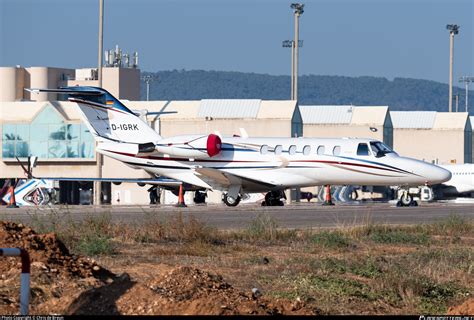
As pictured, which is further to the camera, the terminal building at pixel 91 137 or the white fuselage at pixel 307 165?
the terminal building at pixel 91 137

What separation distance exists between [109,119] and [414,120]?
4019 cm

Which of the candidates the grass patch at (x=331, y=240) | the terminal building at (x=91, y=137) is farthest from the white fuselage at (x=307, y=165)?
the terminal building at (x=91, y=137)

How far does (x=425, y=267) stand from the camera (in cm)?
1795

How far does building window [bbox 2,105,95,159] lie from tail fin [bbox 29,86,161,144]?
22.1 m

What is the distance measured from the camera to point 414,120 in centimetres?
7844

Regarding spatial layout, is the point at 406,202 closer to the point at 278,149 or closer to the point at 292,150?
the point at 292,150

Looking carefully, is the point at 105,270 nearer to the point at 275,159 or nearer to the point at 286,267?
the point at 286,267

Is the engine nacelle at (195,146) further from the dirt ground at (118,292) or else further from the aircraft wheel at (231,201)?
the dirt ground at (118,292)

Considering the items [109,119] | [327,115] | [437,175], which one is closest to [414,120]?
[327,115]

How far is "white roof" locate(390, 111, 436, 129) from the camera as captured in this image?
7744cm

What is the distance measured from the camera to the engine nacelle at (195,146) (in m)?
39.5

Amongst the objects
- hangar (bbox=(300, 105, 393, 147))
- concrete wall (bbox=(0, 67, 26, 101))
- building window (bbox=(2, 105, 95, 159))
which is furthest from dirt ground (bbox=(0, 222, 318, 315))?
concrete wall (bbox=(0, 67, 26, 101))

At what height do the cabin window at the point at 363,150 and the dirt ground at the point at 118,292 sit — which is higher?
the cabin window at the point at 363,150

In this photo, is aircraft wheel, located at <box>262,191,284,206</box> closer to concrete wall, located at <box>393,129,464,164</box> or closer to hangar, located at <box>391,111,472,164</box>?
concrete wall, located at <box>393,129,464,164</box>
